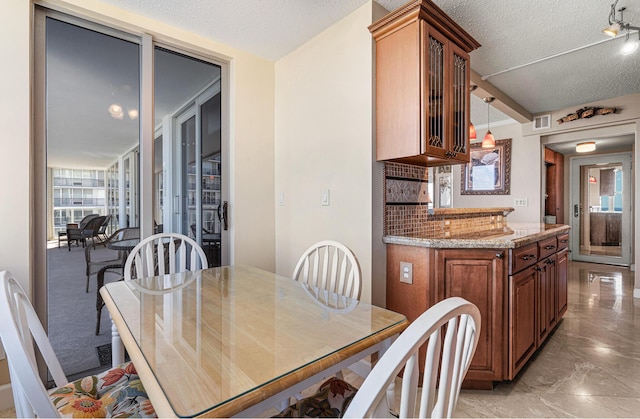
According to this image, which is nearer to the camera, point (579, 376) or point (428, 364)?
point (428, 364)

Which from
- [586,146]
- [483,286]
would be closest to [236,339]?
[483,286]

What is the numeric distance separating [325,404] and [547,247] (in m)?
2.16

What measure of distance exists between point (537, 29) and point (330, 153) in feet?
5.79

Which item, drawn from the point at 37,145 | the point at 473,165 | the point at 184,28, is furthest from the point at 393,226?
the point at 473,165

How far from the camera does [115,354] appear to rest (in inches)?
57.2

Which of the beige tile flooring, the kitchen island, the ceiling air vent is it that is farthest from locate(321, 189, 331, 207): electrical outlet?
the ceiling air vent

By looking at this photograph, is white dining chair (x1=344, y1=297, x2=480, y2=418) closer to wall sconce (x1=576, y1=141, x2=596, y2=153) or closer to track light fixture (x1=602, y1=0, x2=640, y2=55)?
track light fixture (x1=602, y1=0, x2=640, y2=55)

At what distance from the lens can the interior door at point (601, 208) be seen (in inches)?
215

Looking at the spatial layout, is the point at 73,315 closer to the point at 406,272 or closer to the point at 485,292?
the point at 406,272

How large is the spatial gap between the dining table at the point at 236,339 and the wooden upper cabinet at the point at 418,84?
110 cm

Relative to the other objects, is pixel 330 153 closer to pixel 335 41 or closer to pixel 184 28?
pixel 335 41

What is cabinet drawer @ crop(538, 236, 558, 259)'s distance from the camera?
2195mm

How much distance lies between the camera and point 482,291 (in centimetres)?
181

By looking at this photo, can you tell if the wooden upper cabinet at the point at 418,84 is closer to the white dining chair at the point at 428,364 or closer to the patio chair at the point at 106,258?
the white dining chair at the point at 428,364
